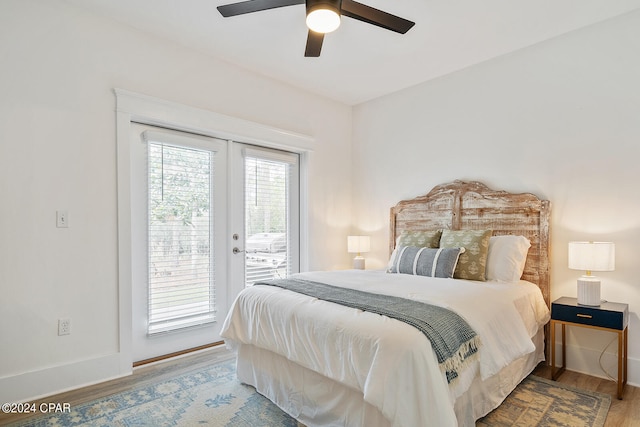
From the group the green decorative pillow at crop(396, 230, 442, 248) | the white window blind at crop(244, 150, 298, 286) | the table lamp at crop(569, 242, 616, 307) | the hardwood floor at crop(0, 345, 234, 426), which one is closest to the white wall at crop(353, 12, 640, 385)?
the table lamp at crop(569, 242, 616, 307)

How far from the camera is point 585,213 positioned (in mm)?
2871

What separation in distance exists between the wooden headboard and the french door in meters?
1.50

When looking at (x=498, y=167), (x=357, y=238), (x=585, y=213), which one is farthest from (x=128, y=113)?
(x=585, y=213)

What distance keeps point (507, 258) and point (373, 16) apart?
2102mm

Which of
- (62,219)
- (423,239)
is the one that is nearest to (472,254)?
(423,239)

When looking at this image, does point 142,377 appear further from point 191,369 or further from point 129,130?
point 129,130

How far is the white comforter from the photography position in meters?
1.53

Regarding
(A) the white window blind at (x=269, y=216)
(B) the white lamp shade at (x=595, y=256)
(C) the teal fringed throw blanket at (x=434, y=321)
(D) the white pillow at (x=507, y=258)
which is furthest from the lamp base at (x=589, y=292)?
(A) the white window blind at (x=269, y=216)

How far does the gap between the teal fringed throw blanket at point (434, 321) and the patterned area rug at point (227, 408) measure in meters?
0.66

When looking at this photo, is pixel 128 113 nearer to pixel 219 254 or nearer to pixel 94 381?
pixel 219 254

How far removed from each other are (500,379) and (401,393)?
1144 millimetres

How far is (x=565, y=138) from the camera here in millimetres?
2973

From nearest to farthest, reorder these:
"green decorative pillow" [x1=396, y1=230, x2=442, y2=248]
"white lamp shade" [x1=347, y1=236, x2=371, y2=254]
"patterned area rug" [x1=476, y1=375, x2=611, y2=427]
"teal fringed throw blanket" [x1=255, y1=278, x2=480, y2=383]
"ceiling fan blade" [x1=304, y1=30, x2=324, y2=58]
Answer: "teal fringed throw blanket" [x1=255, y1=278, x2=480, y2=383] → "patterned area rug" [x1=476, y1=375, x2=611, y2=427] → "ceiling fan blade" [x1=304, y1=30, x2=324, y2=58] → "green decorative pillow" [x1=396, y1=230, x2=442, y2=248] → "white lamp shade" [x1=347, y1=236, x2=371, y2=254]

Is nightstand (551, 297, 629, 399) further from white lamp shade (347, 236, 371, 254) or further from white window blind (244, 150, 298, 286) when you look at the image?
white window blind (244, 150, 298, 286)
